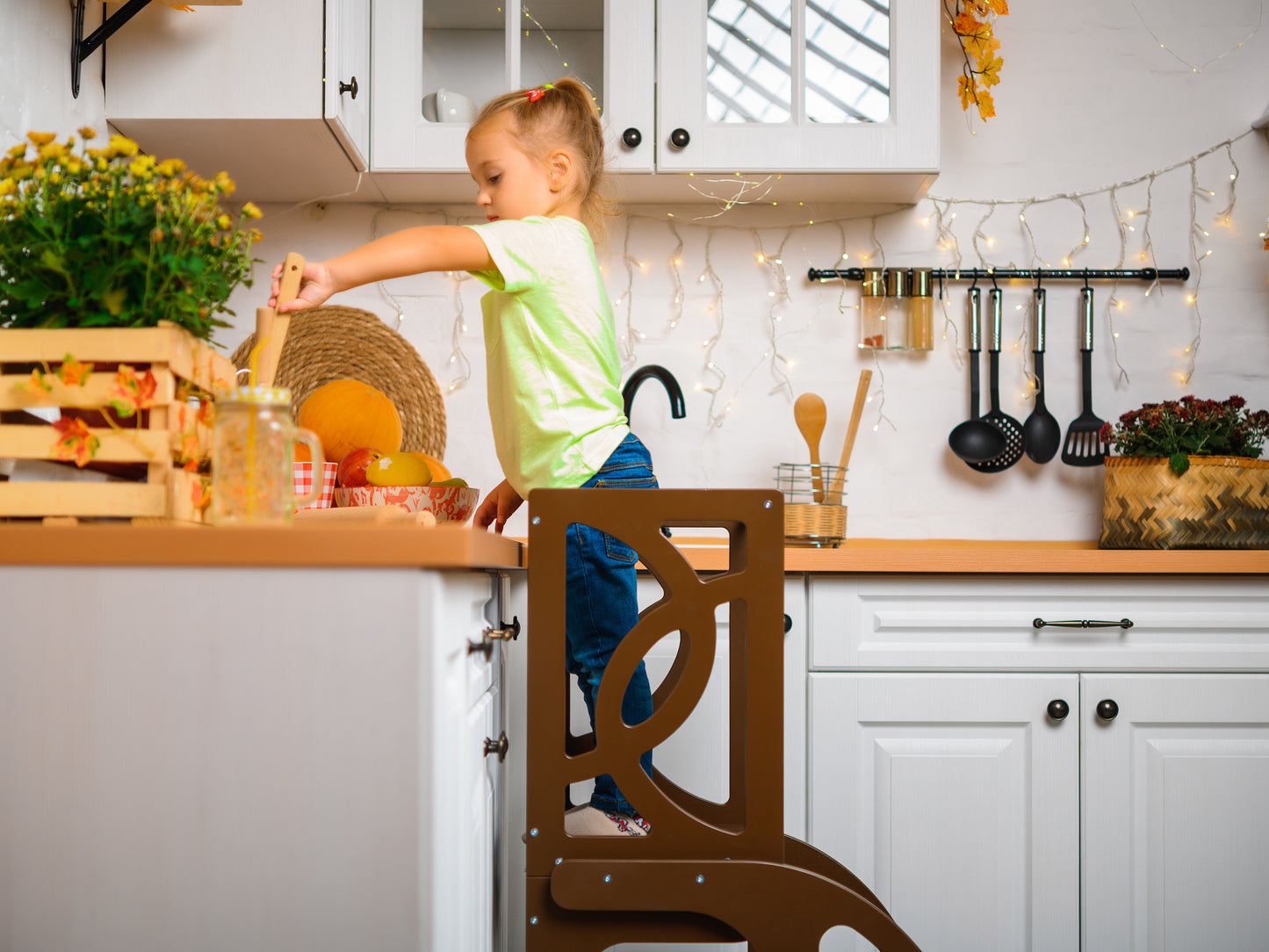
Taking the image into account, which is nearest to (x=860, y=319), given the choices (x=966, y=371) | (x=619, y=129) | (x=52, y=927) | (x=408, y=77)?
(x=966, y=371)

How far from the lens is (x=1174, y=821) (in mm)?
1494

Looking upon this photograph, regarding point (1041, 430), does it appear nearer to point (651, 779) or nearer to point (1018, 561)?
point (1018, 561)

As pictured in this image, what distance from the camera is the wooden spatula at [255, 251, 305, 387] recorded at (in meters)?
0.86

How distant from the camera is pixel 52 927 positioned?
0.65m

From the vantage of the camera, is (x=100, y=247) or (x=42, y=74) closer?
(x=100, y=247)

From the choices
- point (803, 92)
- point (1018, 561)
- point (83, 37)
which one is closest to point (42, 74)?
point (83, 37)

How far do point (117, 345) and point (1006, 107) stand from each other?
1.87m

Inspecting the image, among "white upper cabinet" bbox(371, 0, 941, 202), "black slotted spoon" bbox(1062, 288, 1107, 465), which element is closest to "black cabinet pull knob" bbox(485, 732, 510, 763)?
"white upper cabinet" bbox(371, 0, 941, 202)

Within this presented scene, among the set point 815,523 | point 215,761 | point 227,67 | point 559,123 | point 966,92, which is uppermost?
point 966,92

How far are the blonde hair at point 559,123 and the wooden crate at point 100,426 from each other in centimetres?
79

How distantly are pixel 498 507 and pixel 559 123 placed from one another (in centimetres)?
58

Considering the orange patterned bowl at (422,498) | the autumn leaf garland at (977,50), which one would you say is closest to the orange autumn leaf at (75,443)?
the orange patterned bowl at (422,498)

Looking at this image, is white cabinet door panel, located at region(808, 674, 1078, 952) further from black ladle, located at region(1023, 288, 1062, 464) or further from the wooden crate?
the wooden crate

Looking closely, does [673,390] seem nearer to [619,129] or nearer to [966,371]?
[619,129]
